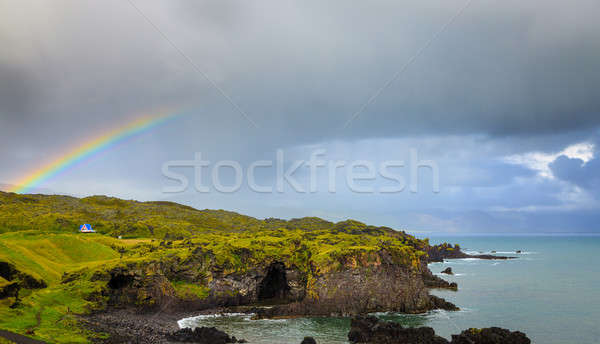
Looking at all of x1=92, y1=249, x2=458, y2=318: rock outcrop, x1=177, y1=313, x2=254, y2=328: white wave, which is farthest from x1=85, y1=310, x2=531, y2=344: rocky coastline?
x1=92, y1=249, x2=458, y2=318: rock outcrop

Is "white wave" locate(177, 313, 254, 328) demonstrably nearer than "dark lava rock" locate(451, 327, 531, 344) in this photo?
No

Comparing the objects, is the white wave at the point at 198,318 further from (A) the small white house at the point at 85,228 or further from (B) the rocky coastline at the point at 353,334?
(A) the small white house at the point at 85,228

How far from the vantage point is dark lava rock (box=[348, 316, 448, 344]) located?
4156 centimetres

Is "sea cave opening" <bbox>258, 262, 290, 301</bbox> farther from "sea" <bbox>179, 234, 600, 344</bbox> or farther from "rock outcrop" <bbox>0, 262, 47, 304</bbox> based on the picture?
"rock outcrop" <bbox>0, 262, 47, 304</bbox>

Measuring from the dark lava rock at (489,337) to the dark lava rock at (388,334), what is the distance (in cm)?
184

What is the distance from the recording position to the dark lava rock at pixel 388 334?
41562mm

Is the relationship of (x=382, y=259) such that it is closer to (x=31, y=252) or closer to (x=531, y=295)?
(x=531, y=295)

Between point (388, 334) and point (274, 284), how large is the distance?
1248 inches

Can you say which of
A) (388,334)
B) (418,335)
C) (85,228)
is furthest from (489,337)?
(85,228)

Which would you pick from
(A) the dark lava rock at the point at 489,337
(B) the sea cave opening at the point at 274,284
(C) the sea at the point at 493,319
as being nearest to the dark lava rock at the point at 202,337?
(C) the sea at the point at 493,319

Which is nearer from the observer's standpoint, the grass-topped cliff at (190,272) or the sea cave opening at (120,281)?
the grass-topped cliff at (190,272)

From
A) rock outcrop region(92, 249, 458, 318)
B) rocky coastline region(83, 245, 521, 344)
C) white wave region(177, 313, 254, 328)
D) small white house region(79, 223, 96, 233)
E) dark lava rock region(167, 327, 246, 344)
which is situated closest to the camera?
dark lava rock region(167, 327, 246, 344)

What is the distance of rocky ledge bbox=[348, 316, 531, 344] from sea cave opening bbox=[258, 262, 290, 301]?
23645 millimetres

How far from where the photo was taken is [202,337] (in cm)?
4328
